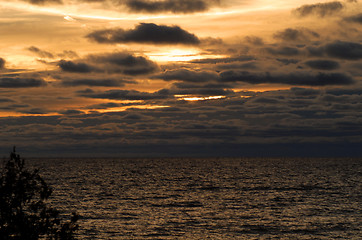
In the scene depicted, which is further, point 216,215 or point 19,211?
point 216,215

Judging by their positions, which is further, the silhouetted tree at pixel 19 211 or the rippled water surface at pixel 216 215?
the rippled water surface at pixel 216 215

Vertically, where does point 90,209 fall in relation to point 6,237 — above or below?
below

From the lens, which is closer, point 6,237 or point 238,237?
point 6,237

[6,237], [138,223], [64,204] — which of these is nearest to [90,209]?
[64,204]

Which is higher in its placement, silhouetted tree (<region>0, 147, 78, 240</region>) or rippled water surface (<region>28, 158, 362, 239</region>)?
silhouetted tree (<region>0, 147, 78, 240</region>)

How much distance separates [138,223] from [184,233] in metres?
9.10

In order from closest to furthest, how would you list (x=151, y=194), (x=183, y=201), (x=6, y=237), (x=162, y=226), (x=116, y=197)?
(x=6, y=237) → (x=162, y=226) → (x=183, y=201) → (x=116, y=197) → (x=151, y=194)

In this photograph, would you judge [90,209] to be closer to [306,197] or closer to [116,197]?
[116,197]

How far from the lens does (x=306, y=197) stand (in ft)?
304

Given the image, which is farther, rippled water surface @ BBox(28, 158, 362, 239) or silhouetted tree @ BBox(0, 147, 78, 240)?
rippled water surface @ BBox(28, 158, 362, 239)

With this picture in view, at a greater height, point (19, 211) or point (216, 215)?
point (19, 211)

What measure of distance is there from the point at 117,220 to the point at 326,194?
189 ft

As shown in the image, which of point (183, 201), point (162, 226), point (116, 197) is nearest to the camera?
point (162, 226)

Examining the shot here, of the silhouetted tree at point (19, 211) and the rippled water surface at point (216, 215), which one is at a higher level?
the silhouetted tree at point (19, 211)
